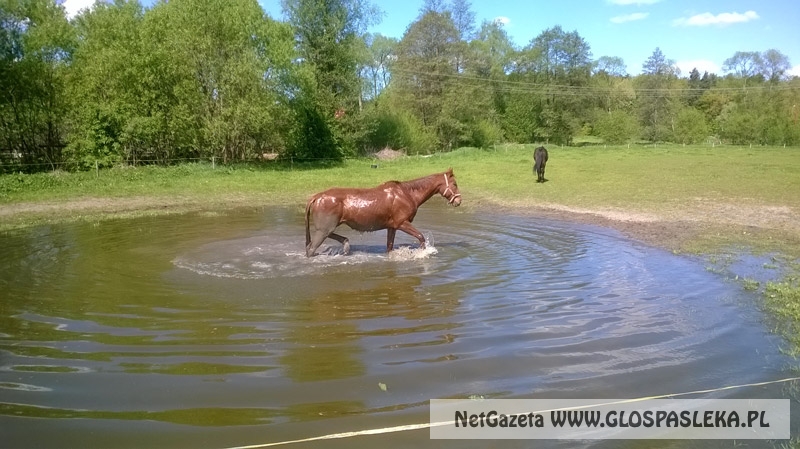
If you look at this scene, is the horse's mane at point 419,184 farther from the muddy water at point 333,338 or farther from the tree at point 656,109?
the tree at point 656,109

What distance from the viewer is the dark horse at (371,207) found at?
38.9 ft

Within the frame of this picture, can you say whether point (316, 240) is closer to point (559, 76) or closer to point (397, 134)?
point (397, 134)

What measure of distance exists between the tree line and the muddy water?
87.2 feet

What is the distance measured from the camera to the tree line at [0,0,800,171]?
35094mm

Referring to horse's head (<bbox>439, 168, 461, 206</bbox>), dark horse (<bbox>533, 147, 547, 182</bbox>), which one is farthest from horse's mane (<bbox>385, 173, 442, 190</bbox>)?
dark horse (<bbox>533, 147, 547, 182</bbox>)

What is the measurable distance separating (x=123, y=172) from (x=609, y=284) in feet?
96.0

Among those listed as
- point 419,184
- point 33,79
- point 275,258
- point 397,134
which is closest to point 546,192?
point 419,184

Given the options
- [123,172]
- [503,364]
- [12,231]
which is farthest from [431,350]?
[123,172]

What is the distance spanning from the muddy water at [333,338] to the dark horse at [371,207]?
0.60 meters

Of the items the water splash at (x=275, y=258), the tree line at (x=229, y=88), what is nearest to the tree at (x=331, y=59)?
the tree line at (x=229, y=88)

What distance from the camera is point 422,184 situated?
1278 centimetres

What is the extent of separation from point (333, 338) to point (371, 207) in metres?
5.44

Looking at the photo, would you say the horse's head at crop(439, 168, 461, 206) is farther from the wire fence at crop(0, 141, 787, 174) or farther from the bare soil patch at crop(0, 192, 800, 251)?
the wire fence at crop(0, 141, 787, 174)

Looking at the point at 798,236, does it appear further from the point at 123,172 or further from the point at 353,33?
the point at 353,33
